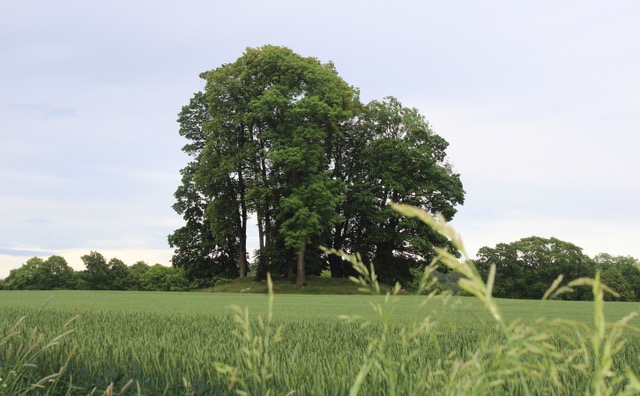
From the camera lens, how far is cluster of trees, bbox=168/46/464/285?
33.1m

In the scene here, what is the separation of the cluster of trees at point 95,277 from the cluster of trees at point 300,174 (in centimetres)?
1131

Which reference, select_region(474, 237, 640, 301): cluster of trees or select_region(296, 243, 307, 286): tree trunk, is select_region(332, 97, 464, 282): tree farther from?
select_region(474, 237, 640, 301): cluster of trees

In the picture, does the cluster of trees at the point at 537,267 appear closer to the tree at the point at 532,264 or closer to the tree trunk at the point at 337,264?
the tree at the point at 532,264

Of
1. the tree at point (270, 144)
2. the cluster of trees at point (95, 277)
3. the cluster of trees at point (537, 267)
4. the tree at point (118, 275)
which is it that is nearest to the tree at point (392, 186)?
the tree at point (270, 144)

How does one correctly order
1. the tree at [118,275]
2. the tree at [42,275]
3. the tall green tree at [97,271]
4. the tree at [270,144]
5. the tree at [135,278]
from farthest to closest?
the tree at [135,278]
the tree at [118,275]
the tree at [42,275]
the tall green tree at [97,271]
the tree at [270,144]

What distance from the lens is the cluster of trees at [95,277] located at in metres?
49.6

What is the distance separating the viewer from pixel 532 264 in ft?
173

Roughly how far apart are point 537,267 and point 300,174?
29672 mm

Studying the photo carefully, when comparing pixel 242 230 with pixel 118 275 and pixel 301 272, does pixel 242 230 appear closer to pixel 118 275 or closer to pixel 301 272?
pixel 301 272

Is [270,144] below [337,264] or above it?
above

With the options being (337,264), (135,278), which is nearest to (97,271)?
(135,278)

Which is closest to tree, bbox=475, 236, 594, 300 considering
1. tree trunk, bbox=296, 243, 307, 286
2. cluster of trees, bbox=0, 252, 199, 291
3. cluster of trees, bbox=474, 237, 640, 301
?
cluster of trees, bbox=474, 237, 640, 301

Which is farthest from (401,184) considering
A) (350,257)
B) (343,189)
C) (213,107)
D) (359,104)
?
(350,257)

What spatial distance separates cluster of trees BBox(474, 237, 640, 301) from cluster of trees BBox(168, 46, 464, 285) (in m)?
15.8
